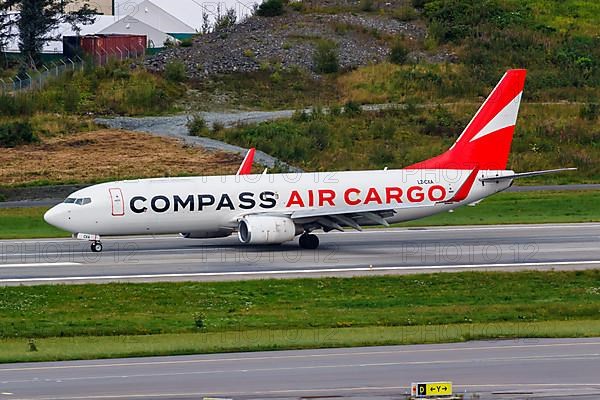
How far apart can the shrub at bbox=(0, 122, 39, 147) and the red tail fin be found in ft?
94.1

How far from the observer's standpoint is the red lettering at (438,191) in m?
45.3

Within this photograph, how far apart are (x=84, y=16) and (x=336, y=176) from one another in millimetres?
55751

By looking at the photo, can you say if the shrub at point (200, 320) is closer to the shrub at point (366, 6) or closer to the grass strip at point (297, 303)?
the grass strip at point (297, 303)

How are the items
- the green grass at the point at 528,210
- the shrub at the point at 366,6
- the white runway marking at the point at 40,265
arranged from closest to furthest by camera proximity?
1. the white runway marking at the point at 40,265
2. the green grass at the point at 528,210
3. the shrub at the point at 366,6

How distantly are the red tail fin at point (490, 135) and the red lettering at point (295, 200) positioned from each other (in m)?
5.45

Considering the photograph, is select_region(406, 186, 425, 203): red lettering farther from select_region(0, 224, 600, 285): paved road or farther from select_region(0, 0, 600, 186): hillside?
select_region(0, 0, 600, 186): hillside

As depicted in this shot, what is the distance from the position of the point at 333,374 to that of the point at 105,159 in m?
44.7

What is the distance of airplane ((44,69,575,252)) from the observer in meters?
42.2

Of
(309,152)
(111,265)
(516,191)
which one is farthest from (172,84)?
(111,265)

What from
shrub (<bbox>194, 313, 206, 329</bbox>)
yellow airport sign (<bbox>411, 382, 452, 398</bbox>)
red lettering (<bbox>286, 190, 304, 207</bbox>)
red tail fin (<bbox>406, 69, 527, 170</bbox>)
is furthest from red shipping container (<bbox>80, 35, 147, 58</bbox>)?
yellow airport sign (<bbox>411, 382, 452, 398</bbox>)

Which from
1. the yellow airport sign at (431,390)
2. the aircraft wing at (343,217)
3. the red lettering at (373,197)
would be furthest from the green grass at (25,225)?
the yellow airport sign at (431,390)

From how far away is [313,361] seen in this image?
23.6 meters

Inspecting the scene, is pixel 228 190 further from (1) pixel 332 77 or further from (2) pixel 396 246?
(1) pixel 332 77

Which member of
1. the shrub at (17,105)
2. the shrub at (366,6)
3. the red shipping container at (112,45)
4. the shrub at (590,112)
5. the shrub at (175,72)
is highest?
the shrub at (366,6)
